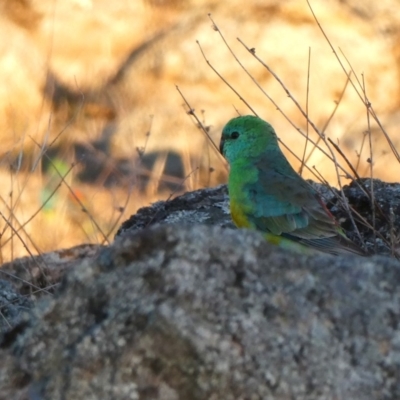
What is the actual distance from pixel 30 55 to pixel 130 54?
1302 mm

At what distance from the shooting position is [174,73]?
1071 centimetres

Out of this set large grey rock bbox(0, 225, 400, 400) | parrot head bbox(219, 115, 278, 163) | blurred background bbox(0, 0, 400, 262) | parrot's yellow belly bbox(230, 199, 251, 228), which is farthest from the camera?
blurred background bbox(0, 0, 400, 262)

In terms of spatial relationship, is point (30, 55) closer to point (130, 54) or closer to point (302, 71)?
point (130, 54)

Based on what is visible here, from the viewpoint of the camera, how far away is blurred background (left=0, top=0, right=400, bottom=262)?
10.2 metres

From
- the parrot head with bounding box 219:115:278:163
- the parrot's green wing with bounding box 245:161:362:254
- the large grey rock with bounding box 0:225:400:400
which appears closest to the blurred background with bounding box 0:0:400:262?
the parrot head with bounding box 219:115:278:163

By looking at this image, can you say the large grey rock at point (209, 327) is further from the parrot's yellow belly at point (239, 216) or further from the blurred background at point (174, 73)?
the blurred background at point (174, 73)

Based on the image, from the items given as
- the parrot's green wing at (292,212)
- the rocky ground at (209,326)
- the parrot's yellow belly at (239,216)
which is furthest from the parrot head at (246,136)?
the rocky ground at (209,326)

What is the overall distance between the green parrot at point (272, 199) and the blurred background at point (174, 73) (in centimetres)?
531

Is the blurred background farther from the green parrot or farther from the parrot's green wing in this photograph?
the parrot's green wing

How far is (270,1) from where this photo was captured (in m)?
10.7

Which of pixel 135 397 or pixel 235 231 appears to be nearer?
pixel 135 397

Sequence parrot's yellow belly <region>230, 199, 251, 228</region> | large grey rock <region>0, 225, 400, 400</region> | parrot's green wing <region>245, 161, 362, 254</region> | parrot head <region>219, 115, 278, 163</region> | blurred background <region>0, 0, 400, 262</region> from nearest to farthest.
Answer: large grey rock <region>0, 225, 400, 400</region> → parrot's green wing <region>245, 161, 362, 254</region> → parrot's yellow belly <region>230, 199, 251, 228</region> → parrot head <region>219, 115, 278, 163</region> → blurred background <region>0, 0, 400, 262</region>

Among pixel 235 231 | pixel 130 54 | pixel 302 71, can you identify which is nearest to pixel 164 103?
pixel 130 54

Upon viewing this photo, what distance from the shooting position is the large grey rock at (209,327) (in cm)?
184
